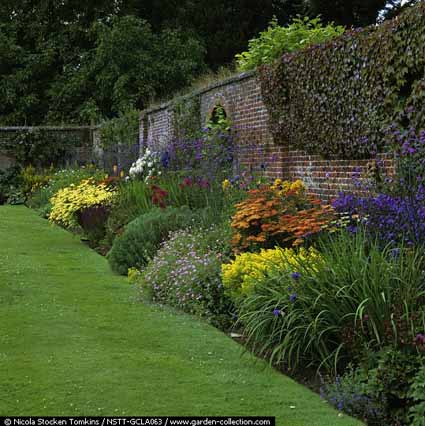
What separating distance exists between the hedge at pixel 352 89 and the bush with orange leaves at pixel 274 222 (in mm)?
1022

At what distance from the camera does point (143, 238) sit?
8.86m

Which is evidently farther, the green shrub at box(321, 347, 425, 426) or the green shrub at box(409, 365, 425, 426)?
the green shrub at box(321, 347, 425, 426)

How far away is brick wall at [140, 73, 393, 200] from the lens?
26.8 ft

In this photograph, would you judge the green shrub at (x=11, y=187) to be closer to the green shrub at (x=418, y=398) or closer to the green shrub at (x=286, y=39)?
the green shrub at (x=286, y=39)

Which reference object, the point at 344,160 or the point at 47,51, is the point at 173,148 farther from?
the point at 47,51

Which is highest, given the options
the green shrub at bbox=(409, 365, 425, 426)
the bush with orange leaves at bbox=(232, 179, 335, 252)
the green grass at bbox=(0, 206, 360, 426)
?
the bush with orange leaves at bbox=(232, 179, 335, 252)

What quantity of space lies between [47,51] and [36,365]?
904 inches

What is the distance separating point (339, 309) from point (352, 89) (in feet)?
11.8

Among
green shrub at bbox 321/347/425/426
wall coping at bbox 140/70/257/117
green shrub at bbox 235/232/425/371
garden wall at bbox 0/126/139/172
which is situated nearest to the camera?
green shrub at bbox 321/347/425/426

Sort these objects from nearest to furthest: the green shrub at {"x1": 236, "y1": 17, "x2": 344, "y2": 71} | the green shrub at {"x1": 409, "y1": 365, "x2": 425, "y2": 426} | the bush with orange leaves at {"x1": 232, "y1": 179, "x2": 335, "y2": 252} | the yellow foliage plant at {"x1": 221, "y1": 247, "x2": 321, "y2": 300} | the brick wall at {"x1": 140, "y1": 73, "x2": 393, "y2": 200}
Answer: the green shrub at {"x1": 409, "y1": 365, "x2": 425, "y2": 426} → the yellow foliage plant at {"x1": 221, "y1": 247, "x2": 321, "y2": 300} → the bush with orange leaves at {"x1": 232, "y1": 179, "x2": 335, "y2": 252} → the brick wall at {"x1": 140, "y1": 73, "x2": 393, "y2": 200} → the green shrub at {"x1": 236, "y1": 17, "x2": 344, "y2": 71}

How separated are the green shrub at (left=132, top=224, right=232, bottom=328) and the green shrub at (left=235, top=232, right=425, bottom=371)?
1.33m

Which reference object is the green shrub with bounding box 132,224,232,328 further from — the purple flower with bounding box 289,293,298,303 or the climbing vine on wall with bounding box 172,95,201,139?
the climbing vine on wall with bounding box 172,95,201,139

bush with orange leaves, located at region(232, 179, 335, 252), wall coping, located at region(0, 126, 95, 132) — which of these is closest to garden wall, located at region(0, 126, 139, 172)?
wall coping, located at region(0, 126, 95, 132)

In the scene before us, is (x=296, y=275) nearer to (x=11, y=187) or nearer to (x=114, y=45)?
(x=11, y=187)
